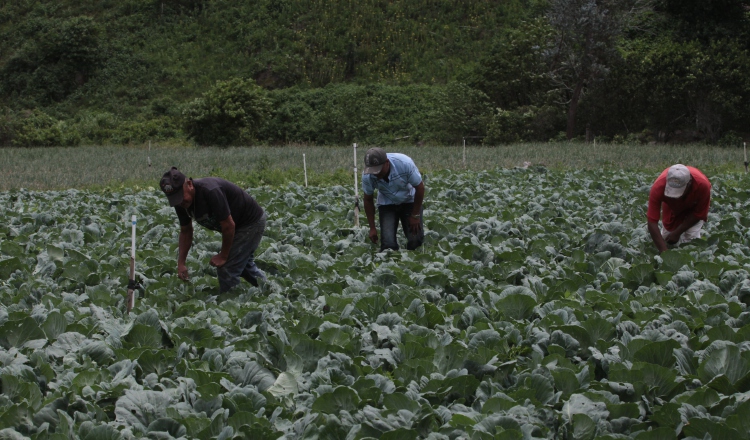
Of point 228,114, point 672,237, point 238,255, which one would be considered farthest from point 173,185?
point 228,114

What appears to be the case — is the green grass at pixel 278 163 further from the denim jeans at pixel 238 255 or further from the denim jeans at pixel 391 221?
the denim jeans at pixel 238 255

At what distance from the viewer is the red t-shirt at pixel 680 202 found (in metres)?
6.92

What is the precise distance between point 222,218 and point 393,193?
2378 millimetres

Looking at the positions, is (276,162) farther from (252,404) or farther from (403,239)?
(252,404)

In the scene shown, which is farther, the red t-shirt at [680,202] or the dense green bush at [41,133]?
the dense green bush at [41,133]

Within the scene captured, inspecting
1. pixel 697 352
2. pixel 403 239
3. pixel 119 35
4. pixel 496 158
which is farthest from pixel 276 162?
pixel 119 35

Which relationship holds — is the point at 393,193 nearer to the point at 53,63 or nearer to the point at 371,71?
the point at 371,71

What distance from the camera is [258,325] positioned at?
16.7ft

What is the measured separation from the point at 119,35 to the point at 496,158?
33.3m

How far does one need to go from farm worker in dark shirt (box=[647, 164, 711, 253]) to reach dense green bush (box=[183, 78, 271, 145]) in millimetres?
27739

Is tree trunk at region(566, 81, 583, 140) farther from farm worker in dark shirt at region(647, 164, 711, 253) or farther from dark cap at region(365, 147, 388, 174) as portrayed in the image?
dark cap at region(365, 147, 388, 174)

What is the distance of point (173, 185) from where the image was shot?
217 inches

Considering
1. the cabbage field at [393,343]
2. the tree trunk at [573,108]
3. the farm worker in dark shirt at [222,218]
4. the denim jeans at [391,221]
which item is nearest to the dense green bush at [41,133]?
the tree trunk at [573,108]

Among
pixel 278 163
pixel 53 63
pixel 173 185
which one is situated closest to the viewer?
pixel 173 185
